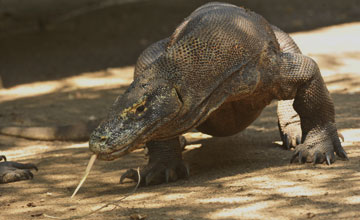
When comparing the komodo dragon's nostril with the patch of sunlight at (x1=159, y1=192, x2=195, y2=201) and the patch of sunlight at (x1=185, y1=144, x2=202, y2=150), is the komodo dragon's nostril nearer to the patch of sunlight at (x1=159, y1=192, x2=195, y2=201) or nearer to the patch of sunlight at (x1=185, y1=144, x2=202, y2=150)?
the patch of sunlight at (x1=159, y1=192, x2=195, y2=201)

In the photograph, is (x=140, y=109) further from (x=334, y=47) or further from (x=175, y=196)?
(x=334, y=47)

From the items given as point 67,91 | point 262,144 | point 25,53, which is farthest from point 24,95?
point 262,144

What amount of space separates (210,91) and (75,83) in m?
5.48

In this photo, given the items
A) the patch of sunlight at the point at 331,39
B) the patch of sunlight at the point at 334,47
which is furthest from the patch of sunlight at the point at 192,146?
the patch of sunlight at the point at 331,39

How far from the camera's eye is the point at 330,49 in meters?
9.02

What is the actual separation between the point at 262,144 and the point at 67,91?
398 centimetres

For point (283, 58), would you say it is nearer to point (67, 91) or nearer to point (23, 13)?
point (67, 91)

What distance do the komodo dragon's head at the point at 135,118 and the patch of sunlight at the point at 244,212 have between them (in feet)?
2.18

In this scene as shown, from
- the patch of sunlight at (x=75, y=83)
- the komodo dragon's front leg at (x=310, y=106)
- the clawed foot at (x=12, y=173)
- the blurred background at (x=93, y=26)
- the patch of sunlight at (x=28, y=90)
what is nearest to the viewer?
the komodo dragon's front leg at (x=310, y=106)

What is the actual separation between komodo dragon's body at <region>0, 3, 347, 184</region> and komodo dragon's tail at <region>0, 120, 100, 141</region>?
1671 mm

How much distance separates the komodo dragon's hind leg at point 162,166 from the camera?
429 cm

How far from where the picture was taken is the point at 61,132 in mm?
6180

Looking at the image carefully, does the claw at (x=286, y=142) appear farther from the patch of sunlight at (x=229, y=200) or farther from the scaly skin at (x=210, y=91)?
the patch of sunlight at (x=229, y=200)

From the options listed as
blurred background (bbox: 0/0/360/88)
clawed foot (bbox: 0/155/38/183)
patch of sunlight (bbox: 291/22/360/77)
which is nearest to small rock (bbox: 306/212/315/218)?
clawed foot (bbox: 0/155/38/183)
